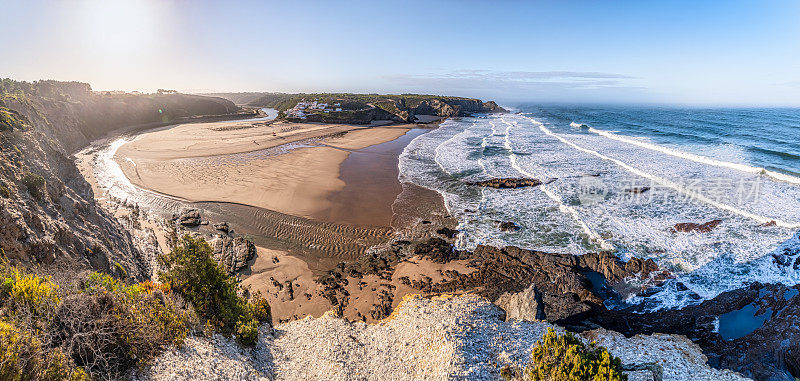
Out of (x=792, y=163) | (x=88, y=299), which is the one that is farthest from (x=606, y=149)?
(x=88, y=299)

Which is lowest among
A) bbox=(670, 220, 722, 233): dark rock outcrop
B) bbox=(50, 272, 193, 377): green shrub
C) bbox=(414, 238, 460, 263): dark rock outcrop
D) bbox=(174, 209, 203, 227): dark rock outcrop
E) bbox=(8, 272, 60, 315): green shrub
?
bbox=(414, 238, 460, 263): dark rock outcrop

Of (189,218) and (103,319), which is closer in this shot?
(103,319)

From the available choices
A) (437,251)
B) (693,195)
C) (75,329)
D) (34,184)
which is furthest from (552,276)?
(34,184)

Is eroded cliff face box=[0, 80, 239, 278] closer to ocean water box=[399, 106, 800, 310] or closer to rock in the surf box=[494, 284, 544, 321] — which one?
rock in the surf box=[494, 284, 544, 321]

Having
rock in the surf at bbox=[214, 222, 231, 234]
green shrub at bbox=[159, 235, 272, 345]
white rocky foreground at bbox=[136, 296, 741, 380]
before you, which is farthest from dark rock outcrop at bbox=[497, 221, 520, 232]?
rock in the surf at bbox=[214, 222, 231, 234]

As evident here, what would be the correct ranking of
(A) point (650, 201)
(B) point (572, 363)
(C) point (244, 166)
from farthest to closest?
(C) point (244, 166)
(A) point (650, 201)
(B) point (572, 363)

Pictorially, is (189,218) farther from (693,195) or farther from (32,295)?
(693,195)

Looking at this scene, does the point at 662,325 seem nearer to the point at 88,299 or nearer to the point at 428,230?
the point at 428,230
